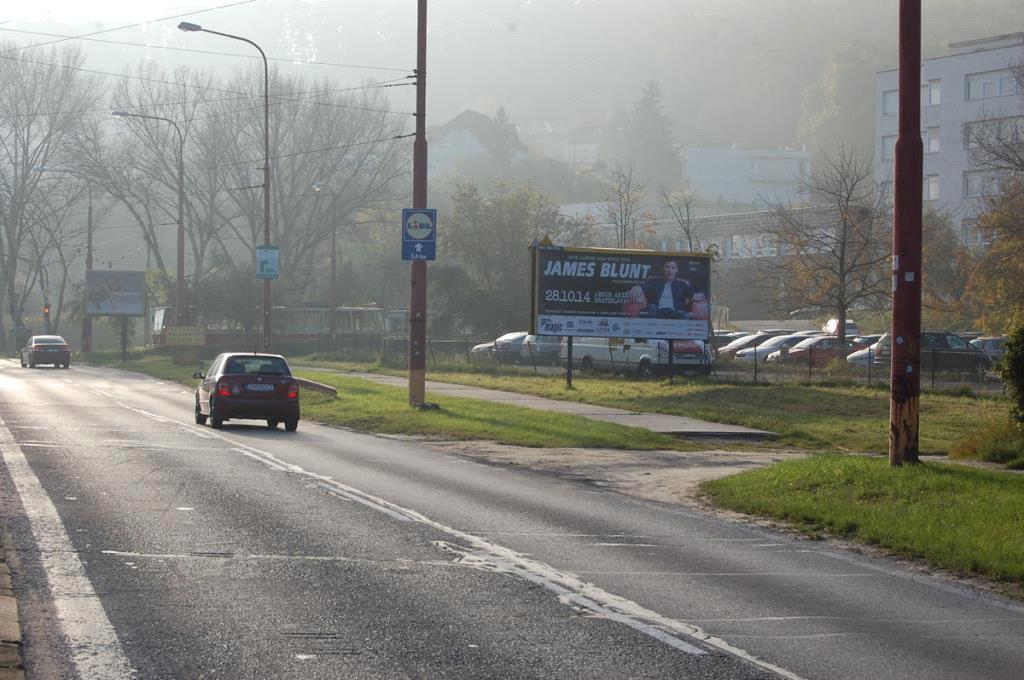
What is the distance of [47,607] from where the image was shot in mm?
8258

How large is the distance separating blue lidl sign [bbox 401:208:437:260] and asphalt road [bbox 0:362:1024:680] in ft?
39.8

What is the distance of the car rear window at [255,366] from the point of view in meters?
25.8

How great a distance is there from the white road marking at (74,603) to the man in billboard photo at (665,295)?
84.9 ft

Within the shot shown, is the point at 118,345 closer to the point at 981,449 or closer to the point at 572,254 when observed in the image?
the point at 572,254

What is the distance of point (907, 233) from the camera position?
14.4 metres

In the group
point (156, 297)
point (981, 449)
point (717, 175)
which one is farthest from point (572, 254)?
point (717, 175)

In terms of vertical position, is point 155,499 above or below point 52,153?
below

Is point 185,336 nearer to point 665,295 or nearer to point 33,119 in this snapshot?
point 33,119

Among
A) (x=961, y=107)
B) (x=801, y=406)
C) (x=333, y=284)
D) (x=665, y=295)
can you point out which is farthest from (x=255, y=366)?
(x=961, y=107)

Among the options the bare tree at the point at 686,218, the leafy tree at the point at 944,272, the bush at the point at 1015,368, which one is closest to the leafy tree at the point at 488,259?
the bare tree at the point at 686,218

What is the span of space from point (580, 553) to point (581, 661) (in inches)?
147

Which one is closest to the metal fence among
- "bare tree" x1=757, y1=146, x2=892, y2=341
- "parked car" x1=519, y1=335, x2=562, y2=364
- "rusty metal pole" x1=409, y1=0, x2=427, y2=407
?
"parked car" x1=519, y1=335, x2=562, y2=364

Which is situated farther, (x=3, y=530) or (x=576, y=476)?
(x=576, y=476)

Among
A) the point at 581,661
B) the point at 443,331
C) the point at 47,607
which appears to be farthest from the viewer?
the point at 443,331
